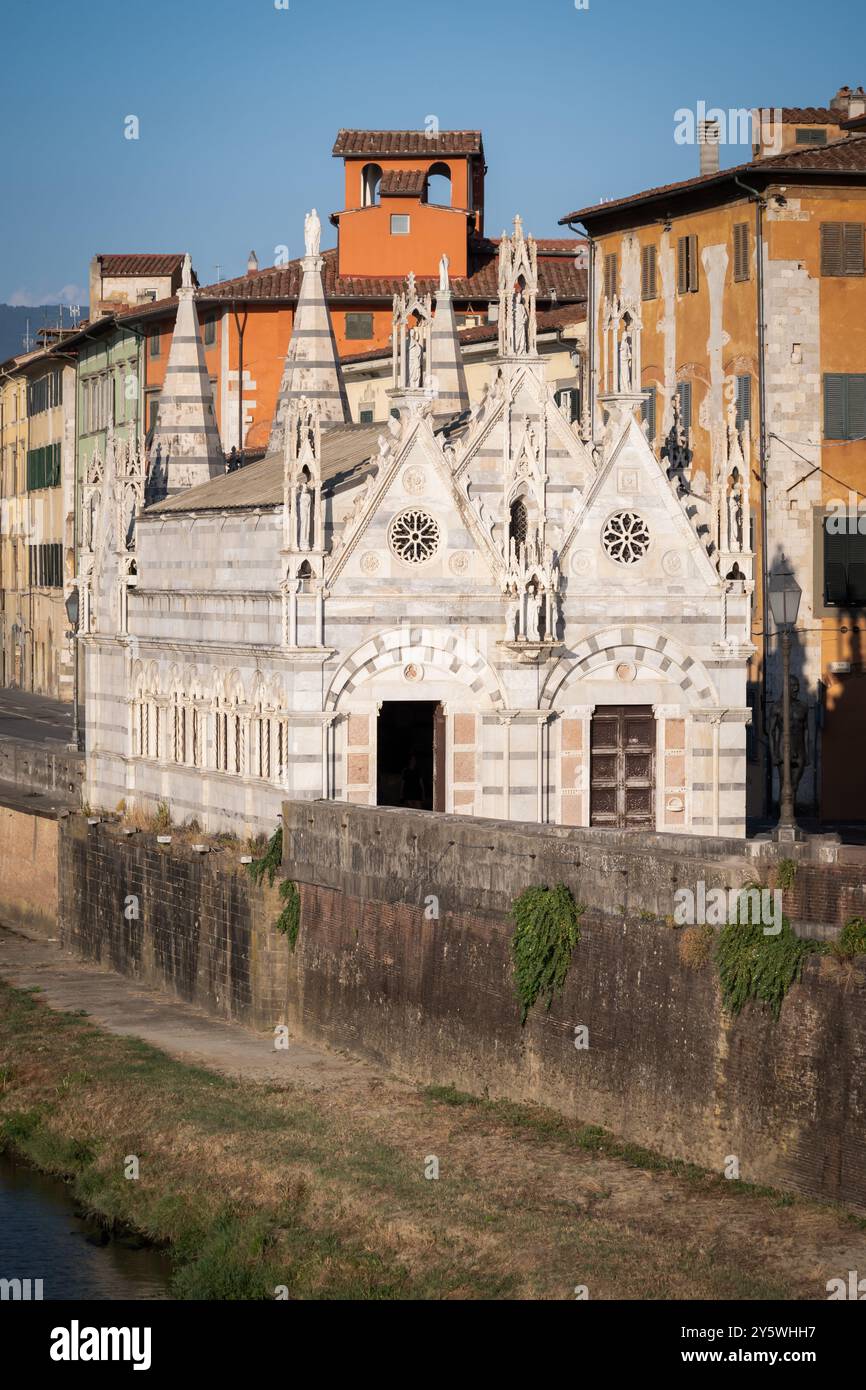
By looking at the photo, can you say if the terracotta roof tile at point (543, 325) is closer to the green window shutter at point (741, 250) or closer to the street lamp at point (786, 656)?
the green window shutter at point (741, 250)

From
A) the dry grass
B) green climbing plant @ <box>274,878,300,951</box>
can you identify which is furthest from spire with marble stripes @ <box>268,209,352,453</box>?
the dry grass

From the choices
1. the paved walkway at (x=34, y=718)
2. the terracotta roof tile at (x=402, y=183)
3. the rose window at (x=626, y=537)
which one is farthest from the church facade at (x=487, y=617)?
the terracotta roof tile at (x=402, y=183)

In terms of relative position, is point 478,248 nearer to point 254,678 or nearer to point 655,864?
point 254,678

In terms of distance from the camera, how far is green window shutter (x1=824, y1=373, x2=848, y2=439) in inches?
2074

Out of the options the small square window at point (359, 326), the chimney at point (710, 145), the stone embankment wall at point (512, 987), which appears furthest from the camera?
the small square window at point (359, 326)

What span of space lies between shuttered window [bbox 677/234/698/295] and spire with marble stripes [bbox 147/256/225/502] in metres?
10.3

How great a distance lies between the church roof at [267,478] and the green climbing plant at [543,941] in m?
10.0

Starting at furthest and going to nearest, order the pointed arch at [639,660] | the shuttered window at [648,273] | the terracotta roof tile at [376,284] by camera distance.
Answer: the terracotta roof tile at [376,284] → the shuttered window at [648,273] → the pointed arch at [639,660]

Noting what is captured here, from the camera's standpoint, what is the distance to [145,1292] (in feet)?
99.1

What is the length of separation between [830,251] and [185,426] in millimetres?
13018

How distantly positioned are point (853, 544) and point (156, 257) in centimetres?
4910

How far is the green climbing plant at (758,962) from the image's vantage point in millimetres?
27312

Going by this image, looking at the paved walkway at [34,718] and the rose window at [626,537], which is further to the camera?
the paved walkway at [34,718]

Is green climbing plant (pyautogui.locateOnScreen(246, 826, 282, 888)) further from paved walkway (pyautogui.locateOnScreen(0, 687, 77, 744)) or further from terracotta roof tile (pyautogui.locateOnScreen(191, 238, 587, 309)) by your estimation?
terracotta roof tile (pyautogui.locateOnScreen(191, 238, 587, 309))
